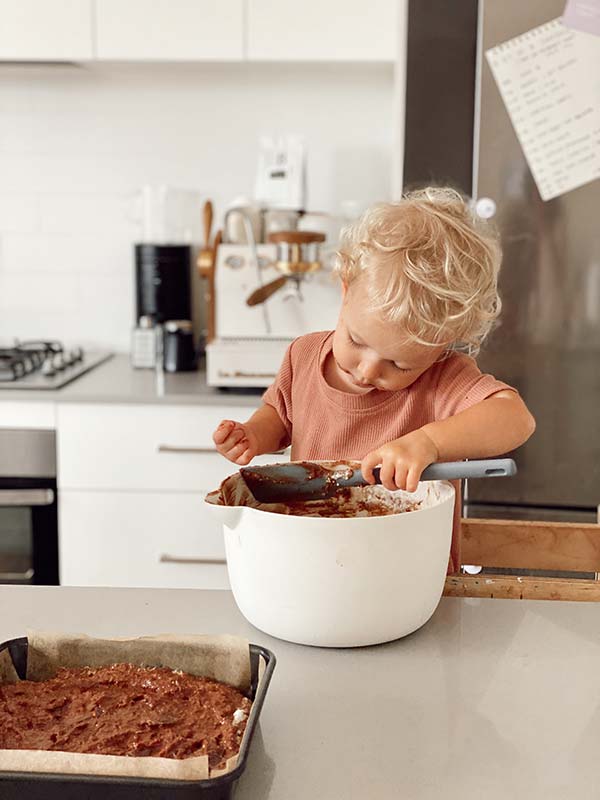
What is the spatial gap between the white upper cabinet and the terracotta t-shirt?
4.23 ft

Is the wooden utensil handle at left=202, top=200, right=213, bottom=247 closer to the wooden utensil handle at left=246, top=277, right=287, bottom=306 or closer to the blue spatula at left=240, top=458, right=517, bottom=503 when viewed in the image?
the wooden utensil handle at left=246, top=277, right=287, bottom=306

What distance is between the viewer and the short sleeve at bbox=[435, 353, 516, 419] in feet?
3.71

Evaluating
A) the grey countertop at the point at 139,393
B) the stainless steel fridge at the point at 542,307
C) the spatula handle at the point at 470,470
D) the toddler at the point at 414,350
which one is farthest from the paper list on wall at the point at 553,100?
the spatula handle at the point at 470,470

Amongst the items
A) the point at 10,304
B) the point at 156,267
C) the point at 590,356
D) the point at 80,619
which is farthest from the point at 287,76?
the point at 80,619

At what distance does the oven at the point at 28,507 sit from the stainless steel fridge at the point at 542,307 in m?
0.98

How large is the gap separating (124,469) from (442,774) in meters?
1.62

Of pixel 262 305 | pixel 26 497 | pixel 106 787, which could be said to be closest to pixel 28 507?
pixel 26 497

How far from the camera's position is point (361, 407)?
123cm

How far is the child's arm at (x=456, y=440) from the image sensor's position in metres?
0.91

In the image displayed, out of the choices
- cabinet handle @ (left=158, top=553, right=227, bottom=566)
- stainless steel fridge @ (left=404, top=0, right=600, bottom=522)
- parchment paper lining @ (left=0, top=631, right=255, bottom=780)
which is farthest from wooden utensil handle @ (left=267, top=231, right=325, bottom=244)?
parchment paper lining @ (left=0, top=631, right=255, bottom=780)

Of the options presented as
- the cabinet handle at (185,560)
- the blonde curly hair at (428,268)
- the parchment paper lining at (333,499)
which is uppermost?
the blonde curly hair at (428,268)

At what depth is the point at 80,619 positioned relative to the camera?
0.97 metres

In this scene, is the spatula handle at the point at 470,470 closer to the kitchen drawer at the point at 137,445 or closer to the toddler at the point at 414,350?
the toddler at the point at 414,350

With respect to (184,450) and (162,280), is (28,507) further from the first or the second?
(162,280)
